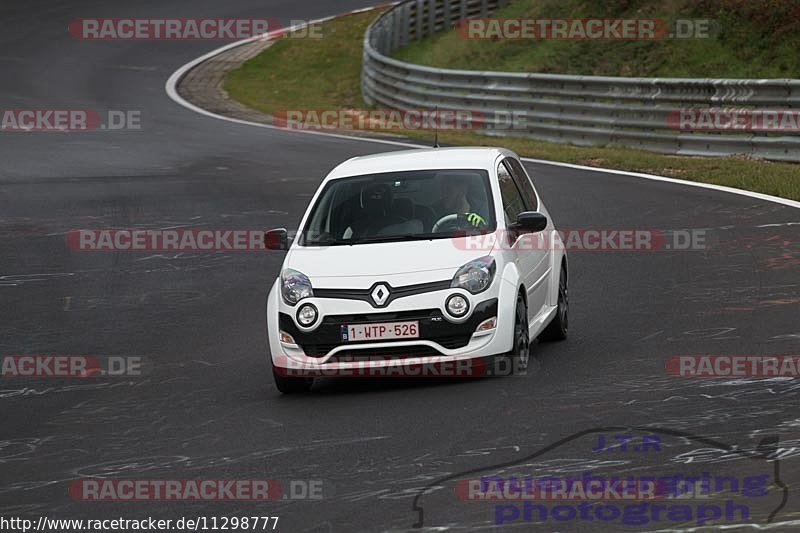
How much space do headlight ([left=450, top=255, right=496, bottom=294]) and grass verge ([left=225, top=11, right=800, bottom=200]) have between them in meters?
9.03

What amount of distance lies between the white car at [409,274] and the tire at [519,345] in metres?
0.01

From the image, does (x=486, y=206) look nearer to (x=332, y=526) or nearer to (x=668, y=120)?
(x=332, y=526)

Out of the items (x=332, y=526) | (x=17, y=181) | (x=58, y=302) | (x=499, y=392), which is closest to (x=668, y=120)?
(x=17, y=181)

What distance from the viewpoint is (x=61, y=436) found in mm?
8844

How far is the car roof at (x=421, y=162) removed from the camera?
1073cm

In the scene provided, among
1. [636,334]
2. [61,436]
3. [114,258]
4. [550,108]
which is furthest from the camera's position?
[550,108]

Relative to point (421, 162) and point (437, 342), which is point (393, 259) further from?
point (421, 162)

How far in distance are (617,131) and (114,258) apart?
10.8 m

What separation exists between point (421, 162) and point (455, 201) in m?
0.50

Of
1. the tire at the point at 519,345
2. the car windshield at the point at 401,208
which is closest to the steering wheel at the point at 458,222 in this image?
the car windshield at the point at 401,208

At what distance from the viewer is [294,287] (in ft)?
31.9

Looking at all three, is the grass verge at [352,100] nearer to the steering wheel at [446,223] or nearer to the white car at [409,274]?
the white car at [409,274]

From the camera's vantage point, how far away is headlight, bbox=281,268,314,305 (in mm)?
9672

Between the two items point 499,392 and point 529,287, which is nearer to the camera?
point 499,392
